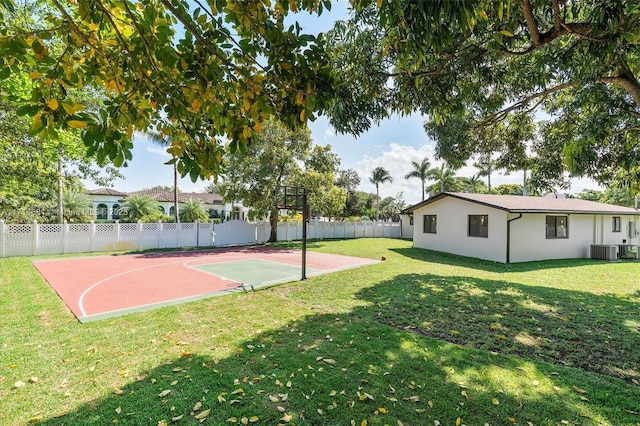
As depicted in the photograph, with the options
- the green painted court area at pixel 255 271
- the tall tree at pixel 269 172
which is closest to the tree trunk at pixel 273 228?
the tall tree at pixel 269 172

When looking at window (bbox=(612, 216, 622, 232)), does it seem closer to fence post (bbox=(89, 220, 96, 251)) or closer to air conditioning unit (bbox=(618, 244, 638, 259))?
air conditioning unit (bbox=(618, 244, 638, 259))

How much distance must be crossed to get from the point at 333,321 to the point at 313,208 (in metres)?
16.6

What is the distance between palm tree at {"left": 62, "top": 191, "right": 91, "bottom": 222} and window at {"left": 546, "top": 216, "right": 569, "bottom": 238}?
2959 cm

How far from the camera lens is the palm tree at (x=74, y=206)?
871 inches

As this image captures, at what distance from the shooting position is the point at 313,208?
21.8 metres

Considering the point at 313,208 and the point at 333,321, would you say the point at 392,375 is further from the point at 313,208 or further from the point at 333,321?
the point at 313,208

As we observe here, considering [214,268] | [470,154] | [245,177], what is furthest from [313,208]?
[470,154]

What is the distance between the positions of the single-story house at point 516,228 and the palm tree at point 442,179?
834 inches

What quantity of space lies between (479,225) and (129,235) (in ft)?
58.6

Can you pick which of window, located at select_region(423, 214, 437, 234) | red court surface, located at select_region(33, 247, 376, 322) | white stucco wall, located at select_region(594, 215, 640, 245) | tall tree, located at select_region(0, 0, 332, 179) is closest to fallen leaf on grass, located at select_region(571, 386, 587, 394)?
tall tree, located at select_region(0, 0, 332, 179)

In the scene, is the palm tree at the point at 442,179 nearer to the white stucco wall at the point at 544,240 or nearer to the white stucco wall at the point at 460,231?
the white stucco wall at the point at 460,231

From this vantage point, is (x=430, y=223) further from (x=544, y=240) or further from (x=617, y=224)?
(x=617, y=224)

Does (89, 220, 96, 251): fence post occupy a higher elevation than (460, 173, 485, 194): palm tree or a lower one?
lower

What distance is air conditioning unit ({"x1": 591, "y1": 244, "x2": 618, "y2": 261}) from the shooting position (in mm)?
14523
